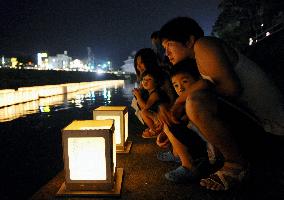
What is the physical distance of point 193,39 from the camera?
3.02 metres

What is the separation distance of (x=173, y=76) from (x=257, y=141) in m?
1.01

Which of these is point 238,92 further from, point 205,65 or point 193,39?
point 193,39

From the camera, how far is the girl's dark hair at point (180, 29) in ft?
9.73

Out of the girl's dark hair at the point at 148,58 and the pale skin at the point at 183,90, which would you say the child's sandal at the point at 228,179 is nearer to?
the pale skin at the point at 183,90

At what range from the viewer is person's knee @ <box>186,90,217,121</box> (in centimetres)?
243

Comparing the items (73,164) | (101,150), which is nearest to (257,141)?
(101,150)

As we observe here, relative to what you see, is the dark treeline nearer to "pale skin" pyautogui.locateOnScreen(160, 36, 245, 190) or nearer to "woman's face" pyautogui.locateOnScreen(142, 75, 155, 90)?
"woman's face" pyautogui.locateOnScreen(142, 75, 155, 90)

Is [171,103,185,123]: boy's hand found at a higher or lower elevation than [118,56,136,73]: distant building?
lower

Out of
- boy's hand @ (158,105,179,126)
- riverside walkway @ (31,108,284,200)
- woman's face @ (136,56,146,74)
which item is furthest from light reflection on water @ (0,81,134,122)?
boy's hand @ (158,105,179,126)

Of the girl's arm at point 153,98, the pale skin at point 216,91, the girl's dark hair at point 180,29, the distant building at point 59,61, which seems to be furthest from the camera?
the distant building at point 59,61

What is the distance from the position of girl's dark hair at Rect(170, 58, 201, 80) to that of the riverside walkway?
3.21 ft

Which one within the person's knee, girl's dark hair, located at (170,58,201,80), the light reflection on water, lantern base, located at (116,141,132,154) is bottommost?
the light reflection on water

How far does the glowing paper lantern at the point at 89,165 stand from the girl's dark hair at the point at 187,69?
88cm

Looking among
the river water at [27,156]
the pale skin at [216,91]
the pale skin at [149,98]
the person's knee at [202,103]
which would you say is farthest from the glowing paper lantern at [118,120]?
the person's knee at [202,103]
